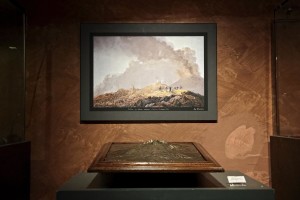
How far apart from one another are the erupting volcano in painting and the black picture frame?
0.08ft

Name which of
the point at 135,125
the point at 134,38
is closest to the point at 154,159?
the point at 135,125

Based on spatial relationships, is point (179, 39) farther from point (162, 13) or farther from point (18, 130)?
point (18, 130)

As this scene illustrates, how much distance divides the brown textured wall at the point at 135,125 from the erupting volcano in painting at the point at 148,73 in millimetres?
171

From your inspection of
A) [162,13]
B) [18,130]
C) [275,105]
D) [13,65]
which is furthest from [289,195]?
[13,65]

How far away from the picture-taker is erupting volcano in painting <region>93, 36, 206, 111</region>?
308cm

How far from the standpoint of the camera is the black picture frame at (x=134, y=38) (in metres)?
3.06

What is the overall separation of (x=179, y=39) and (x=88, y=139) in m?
1.21

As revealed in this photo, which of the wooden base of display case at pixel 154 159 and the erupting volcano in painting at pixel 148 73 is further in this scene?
the erupting volcano in painting at pixel 148 73

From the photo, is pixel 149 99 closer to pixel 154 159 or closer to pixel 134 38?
pixel 134 38

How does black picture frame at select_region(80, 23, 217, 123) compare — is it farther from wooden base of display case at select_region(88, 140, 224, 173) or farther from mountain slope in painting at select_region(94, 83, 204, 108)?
wooden base of display case at select_region(88, 140, 224, 173)

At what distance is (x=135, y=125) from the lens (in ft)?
10.1

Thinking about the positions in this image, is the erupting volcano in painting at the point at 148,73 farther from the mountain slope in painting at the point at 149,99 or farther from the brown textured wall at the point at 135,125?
the brown textured wall at the point at 135,125

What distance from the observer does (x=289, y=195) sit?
2.60 m

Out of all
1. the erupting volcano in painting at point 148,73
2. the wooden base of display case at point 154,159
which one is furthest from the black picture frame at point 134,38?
the wooden base of display case at point 154,159
